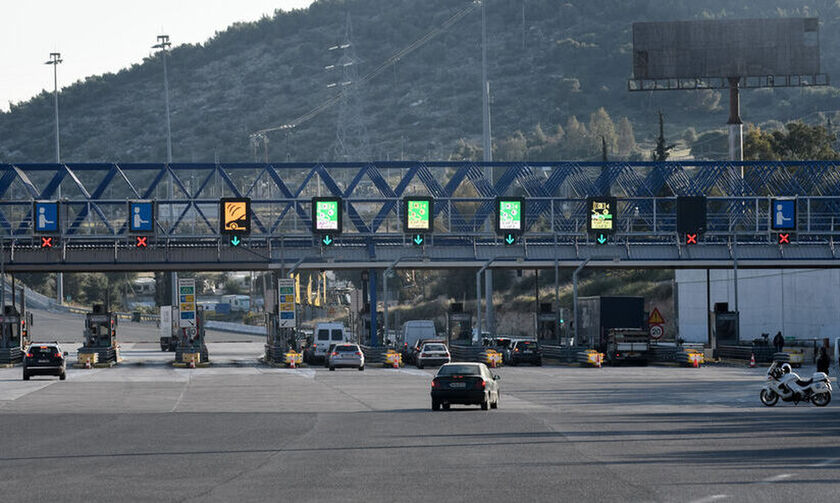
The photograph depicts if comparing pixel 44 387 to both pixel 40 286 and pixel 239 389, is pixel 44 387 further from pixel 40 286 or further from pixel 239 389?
pixel 40 286

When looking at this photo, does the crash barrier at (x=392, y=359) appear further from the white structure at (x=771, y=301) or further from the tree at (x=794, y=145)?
the tree at (x=794, y=145)

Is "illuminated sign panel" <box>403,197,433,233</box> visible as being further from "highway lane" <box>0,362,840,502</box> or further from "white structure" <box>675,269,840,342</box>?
"white structure" <box>675,269,840,342</box>

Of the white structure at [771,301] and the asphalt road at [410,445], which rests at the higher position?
the white structure at [771,301]

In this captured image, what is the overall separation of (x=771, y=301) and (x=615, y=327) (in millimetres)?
19612

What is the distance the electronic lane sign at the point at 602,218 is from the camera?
74250mm

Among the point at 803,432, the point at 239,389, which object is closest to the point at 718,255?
the point at 239,389

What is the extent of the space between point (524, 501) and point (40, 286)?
163 meters

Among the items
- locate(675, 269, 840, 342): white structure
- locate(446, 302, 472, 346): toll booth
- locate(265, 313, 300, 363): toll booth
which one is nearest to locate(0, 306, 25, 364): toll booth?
locate(265, 313, 300, 363): toll booth

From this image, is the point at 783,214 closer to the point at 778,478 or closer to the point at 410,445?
the point at 410,445

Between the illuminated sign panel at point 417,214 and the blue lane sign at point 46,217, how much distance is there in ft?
57.7

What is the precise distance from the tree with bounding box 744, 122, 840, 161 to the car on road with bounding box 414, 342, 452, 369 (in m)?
64.3

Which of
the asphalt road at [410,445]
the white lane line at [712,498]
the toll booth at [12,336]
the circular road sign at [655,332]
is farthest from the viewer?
the toll booth at [12,336]

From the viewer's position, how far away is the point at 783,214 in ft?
246

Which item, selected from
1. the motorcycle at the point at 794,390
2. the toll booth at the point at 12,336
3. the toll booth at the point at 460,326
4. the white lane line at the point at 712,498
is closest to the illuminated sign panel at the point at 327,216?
the toll booth at the point at 460,326
